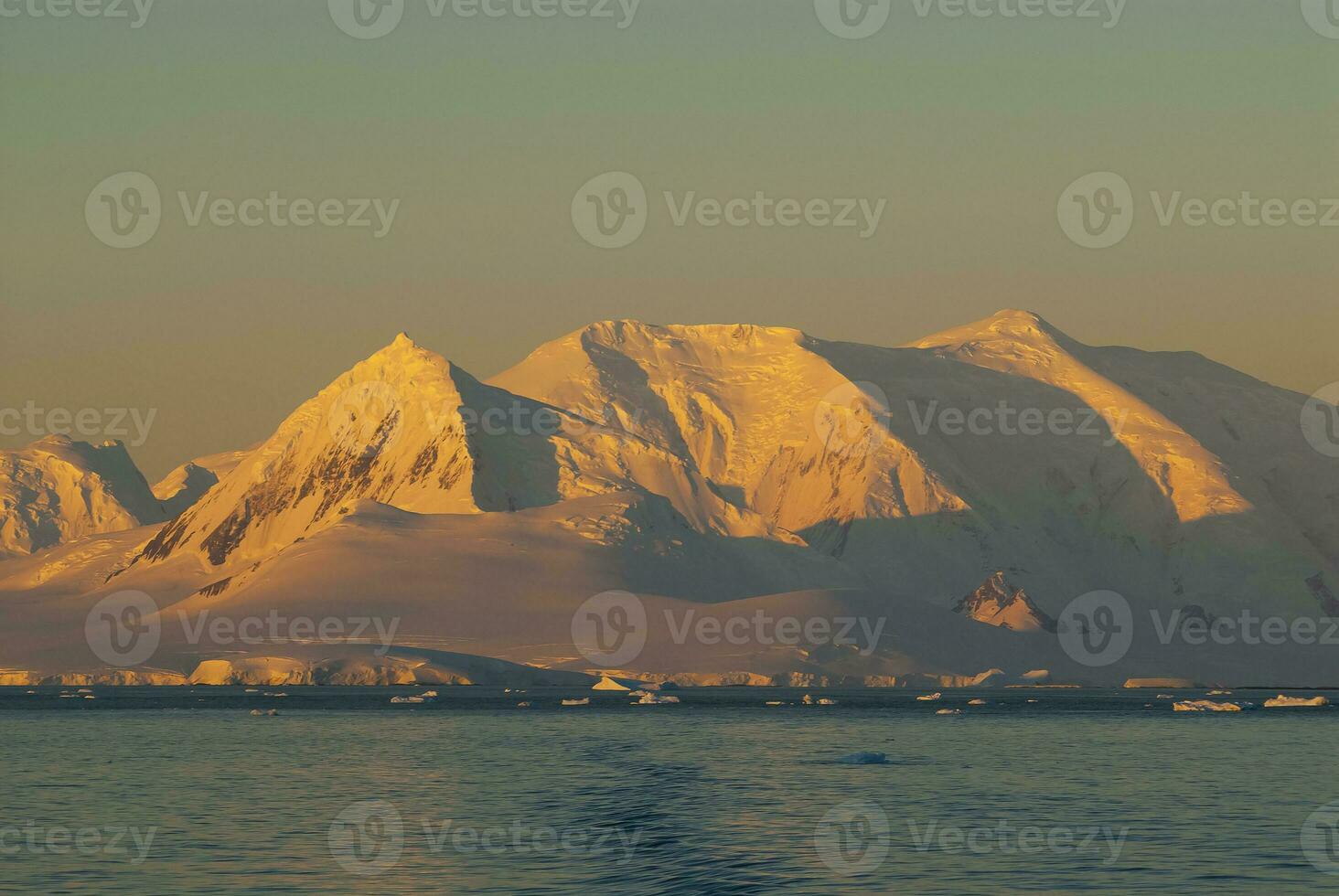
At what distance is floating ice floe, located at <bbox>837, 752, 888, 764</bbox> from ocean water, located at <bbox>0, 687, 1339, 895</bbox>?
236 mm

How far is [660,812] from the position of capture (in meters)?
87.0

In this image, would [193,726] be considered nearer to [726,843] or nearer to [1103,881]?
[726,843]

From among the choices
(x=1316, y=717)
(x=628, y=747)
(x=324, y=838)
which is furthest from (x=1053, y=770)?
(x=1316, y=717)

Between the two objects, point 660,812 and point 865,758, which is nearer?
point 660,812

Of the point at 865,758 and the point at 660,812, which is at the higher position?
the point at 865,758

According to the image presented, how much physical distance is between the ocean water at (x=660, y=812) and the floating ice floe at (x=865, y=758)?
0.77 feet

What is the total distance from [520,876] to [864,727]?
99.4 meters

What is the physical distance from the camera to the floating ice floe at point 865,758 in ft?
368

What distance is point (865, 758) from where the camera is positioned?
112750 millimetres

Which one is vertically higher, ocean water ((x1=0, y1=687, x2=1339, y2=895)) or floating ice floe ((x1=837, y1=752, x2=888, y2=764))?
floating ice floe ((x1=837, y1=752, x2=888, y2=764))

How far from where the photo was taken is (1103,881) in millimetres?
64125

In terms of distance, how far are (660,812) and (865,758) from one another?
2819 cm

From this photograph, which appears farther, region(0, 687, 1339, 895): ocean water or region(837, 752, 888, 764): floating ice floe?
region(837, 752, 888, 764): floating ice floe

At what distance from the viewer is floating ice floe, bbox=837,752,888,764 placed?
11212 centimetres
